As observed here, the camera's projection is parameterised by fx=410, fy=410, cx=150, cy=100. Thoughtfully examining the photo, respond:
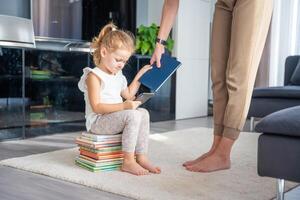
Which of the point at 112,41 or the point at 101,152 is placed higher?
the point at 112,41

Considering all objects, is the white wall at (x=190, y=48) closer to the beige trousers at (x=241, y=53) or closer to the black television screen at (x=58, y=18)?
the black television screen at (x=58, y=18)

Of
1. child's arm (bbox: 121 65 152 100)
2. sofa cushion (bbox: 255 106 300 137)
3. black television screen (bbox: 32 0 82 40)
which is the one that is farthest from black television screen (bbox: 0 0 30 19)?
sofa cushion (bbox: 255 106 300 137)

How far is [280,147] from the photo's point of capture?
119 centimetres

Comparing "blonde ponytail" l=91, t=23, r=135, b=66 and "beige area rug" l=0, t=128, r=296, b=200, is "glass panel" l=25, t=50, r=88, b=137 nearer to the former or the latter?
"beige area rug" l=0, t=128, r=296, b=200

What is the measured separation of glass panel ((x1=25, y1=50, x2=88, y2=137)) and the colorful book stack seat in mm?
1083

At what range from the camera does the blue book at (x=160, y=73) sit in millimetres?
1720

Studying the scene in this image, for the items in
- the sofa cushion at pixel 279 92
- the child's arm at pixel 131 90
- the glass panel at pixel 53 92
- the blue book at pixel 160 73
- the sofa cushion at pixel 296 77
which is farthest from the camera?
the sofa cushion at pixel 296 77

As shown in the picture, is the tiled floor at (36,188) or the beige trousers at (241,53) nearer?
the tiled floor at (36,188)

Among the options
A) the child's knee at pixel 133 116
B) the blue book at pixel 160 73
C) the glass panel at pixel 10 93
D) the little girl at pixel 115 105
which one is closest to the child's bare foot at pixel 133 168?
the little girl at pixel 115 105

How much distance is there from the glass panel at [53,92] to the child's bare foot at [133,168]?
4.04ft

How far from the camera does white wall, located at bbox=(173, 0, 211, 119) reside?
387cm

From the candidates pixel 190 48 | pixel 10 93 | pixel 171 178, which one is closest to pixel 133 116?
pixel 171 178

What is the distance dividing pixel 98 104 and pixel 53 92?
1.35 meters

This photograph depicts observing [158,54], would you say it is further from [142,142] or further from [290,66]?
[290,66]
